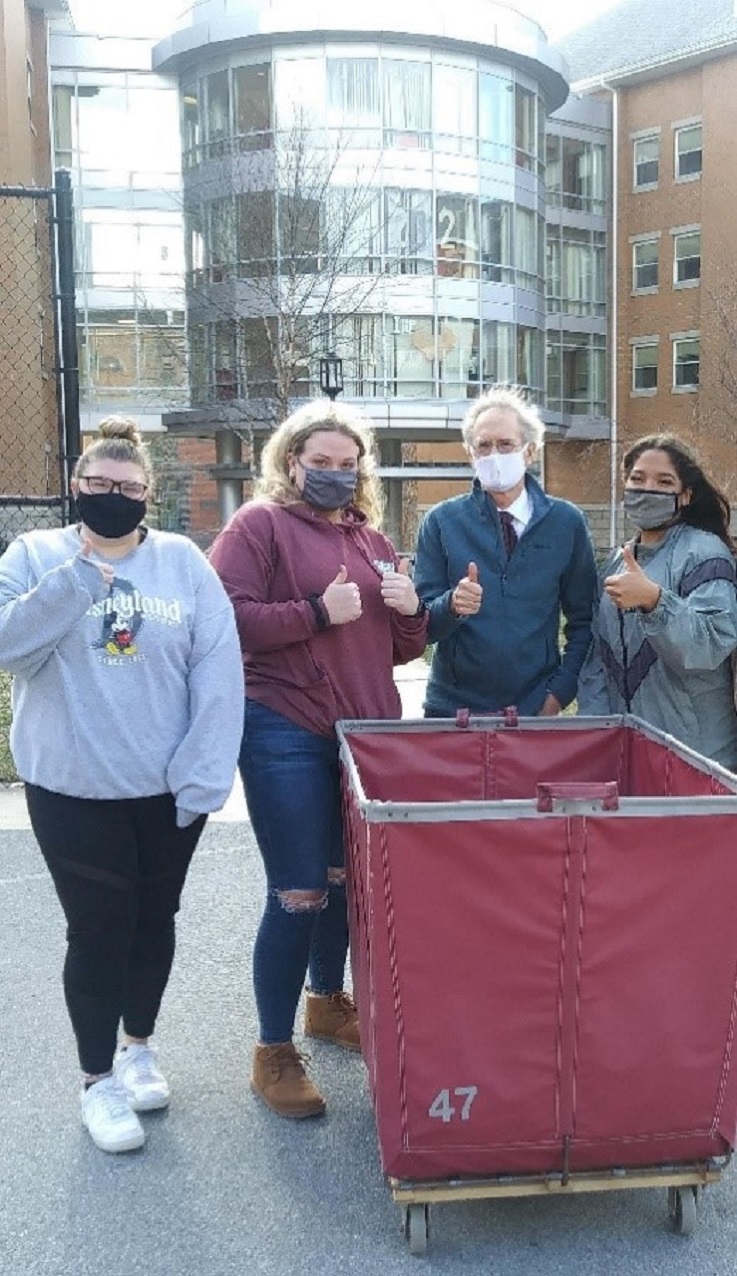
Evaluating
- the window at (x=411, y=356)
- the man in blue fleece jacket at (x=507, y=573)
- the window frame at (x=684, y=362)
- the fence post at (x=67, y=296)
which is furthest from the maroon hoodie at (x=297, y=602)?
the window frame at (x=684, y=362)

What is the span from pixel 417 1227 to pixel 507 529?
211 centimetres

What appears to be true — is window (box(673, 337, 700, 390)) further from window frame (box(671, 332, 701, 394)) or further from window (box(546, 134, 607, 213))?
window (box(546, 134, 607, 213))

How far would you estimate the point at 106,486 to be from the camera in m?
3.17

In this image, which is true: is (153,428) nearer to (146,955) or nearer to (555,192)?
(555,192)

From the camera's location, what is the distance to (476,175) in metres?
35.5

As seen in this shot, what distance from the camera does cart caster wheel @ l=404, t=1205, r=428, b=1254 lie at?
111 inches

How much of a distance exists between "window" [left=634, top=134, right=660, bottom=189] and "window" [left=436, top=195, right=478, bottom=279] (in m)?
10.3

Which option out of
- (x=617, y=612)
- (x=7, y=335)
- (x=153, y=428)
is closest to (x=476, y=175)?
(x=153, y=428)

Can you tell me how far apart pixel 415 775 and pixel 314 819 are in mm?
366

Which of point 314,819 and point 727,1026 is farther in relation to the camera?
point 314,819

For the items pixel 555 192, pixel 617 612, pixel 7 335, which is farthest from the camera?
pixel 555 192

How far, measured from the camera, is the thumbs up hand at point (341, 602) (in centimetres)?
332

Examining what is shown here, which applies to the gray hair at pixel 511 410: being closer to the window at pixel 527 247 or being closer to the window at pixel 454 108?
the window at pixel 454 108

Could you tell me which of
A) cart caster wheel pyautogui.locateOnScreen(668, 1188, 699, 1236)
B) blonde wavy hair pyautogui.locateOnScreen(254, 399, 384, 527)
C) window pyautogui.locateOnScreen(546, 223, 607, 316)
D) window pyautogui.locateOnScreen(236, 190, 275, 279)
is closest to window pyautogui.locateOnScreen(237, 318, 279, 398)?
window pyautogui.locateOnScreen(236, 190, 275, 279)
